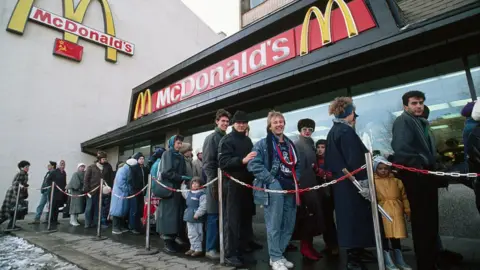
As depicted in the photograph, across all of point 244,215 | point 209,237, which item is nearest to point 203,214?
point 209,237

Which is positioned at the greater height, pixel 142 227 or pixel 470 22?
pixel 470 22

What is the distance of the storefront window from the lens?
4379mm

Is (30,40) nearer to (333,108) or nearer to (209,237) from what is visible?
(209,237)

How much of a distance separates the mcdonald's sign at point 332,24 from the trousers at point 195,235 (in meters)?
3.79

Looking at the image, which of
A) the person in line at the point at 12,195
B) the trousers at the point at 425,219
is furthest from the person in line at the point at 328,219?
the person in line at the point at 12,195

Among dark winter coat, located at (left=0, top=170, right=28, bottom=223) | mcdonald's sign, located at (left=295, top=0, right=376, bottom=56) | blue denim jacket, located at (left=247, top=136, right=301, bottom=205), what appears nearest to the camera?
blue denim jacket, located at (left=247, top=136, right=301, bottom=205)

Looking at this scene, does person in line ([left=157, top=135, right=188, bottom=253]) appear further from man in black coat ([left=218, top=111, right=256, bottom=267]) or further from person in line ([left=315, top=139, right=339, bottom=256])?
person in line ([left=315, top=139, right=339, bottom=256])

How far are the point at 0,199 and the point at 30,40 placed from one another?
26.0 ft

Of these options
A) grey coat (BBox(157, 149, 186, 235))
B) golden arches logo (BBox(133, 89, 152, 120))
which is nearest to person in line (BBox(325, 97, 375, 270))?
grey coat (BBox(157, 149, 186, 235))

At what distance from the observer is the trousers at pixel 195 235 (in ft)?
13.3

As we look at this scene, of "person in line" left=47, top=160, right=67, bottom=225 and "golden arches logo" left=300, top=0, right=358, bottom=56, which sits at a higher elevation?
"golden arches logo" left=300, top=0, right=358, bottom=56

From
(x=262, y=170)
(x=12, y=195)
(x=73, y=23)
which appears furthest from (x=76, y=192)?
(x=73, y=23)

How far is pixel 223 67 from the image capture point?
7246 mm

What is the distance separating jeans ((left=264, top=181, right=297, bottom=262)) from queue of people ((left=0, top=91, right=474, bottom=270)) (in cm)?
1
